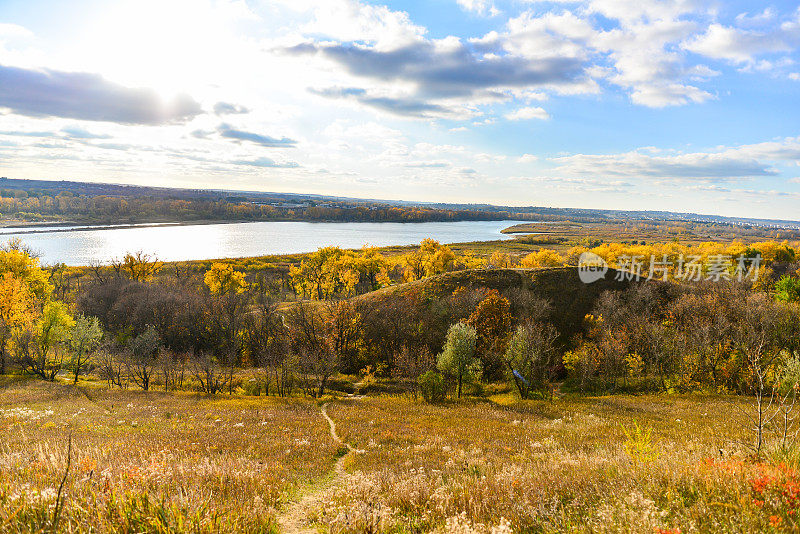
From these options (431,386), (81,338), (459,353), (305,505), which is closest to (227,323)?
(81,338)

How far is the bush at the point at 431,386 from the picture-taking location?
123 ft

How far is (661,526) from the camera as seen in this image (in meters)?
5.40

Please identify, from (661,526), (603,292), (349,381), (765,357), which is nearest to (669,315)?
(603,292)

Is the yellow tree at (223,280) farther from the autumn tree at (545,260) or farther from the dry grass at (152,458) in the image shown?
the autumn tree at (545,260)

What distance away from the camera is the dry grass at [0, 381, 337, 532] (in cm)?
534

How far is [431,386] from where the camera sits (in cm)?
3778

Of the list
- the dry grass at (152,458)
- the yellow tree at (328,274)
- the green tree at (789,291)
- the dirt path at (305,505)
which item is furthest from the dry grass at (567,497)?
the yellow tree at (328,274)

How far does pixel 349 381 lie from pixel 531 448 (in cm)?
3528

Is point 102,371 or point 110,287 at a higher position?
point 110,287

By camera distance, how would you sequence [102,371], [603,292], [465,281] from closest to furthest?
[102,371] < [603,292] < [465,281]

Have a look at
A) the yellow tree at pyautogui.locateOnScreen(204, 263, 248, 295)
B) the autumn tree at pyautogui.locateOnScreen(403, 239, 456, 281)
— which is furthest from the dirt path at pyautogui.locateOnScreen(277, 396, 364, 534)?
the autumn tree at pyautogui.locateOnScreen(403, 239, 456, 281)

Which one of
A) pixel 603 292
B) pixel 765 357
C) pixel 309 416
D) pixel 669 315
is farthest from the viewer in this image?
pixel 603 292

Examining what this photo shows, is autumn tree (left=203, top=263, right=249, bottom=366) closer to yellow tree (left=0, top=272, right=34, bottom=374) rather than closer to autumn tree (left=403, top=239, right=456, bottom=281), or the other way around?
yellow tree (left=0, top=272, right=34, bottom=374)

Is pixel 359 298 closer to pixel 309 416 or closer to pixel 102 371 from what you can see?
pixel 102 371
